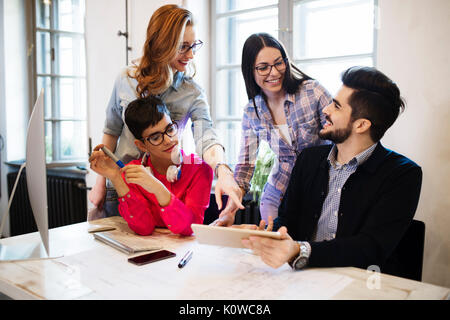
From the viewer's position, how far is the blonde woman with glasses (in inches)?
63.5

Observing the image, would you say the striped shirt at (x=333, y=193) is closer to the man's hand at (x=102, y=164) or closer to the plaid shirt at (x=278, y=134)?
the plaid shirt at (x=278, y=134)

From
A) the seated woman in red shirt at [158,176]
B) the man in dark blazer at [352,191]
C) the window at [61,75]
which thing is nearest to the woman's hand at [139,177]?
the seated woman in red shirt at [158,176]

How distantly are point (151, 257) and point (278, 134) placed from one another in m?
0.92

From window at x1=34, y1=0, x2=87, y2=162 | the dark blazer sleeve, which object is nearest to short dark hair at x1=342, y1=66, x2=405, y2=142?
the dark blazer sleeve

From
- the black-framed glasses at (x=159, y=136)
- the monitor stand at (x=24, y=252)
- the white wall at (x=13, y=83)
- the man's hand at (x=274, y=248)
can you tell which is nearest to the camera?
the man's hand at (x=274, y=248)

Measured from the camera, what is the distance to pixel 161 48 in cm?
163

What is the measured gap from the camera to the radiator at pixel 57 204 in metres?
3.40

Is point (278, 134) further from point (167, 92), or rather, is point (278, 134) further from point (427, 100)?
point (427, 100)

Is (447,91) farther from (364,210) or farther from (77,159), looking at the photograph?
(77,159)

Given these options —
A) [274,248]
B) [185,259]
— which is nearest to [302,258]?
[274,248]

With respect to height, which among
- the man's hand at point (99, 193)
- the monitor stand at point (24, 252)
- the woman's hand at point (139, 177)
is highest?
the woman's hand at point (139, 177)

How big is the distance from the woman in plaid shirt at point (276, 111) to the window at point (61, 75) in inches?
94.1

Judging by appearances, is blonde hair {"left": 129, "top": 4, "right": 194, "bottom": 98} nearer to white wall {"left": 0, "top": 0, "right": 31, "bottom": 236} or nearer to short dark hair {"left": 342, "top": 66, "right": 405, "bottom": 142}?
short dark hair {"left": 342, "top": 66, "right": 405, "bottom": 142}

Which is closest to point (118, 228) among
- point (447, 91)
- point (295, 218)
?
point (295, 218)
